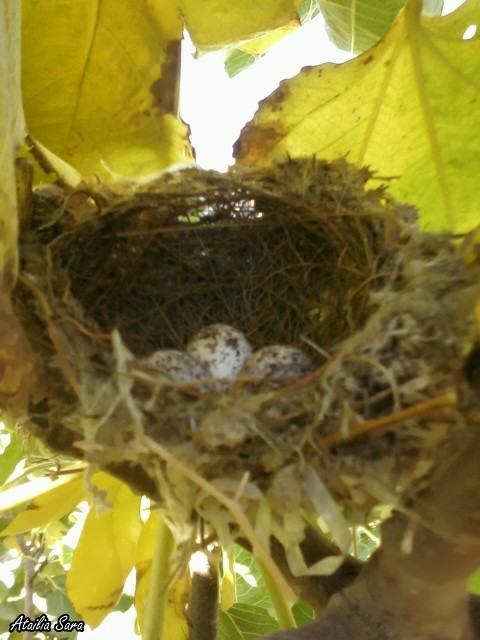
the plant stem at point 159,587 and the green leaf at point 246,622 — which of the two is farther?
the green leaf at point 246,622

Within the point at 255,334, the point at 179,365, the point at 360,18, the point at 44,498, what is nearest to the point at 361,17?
the point at 360,18

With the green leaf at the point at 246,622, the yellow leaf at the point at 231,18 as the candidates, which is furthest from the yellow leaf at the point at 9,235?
the green leaf at the point at 246,622

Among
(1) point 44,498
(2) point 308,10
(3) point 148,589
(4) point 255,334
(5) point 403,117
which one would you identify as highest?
(2) point 308,10

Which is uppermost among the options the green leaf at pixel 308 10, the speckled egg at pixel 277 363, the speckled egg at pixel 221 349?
the green leaf at pixel 308 10

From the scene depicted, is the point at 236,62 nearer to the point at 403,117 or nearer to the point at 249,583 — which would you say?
the point at 403,117

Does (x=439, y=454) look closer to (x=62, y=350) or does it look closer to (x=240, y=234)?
(x=62, y=350)

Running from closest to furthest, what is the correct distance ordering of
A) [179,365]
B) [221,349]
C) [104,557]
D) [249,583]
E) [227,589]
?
[179,365]
[221,349]
[104,557]
[227,589]
[249,583]

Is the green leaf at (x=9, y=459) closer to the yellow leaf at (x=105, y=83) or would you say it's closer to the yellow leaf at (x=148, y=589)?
the yellow leaf at (x=148, y=589)

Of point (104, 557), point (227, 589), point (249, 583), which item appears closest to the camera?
point (104, 557)
